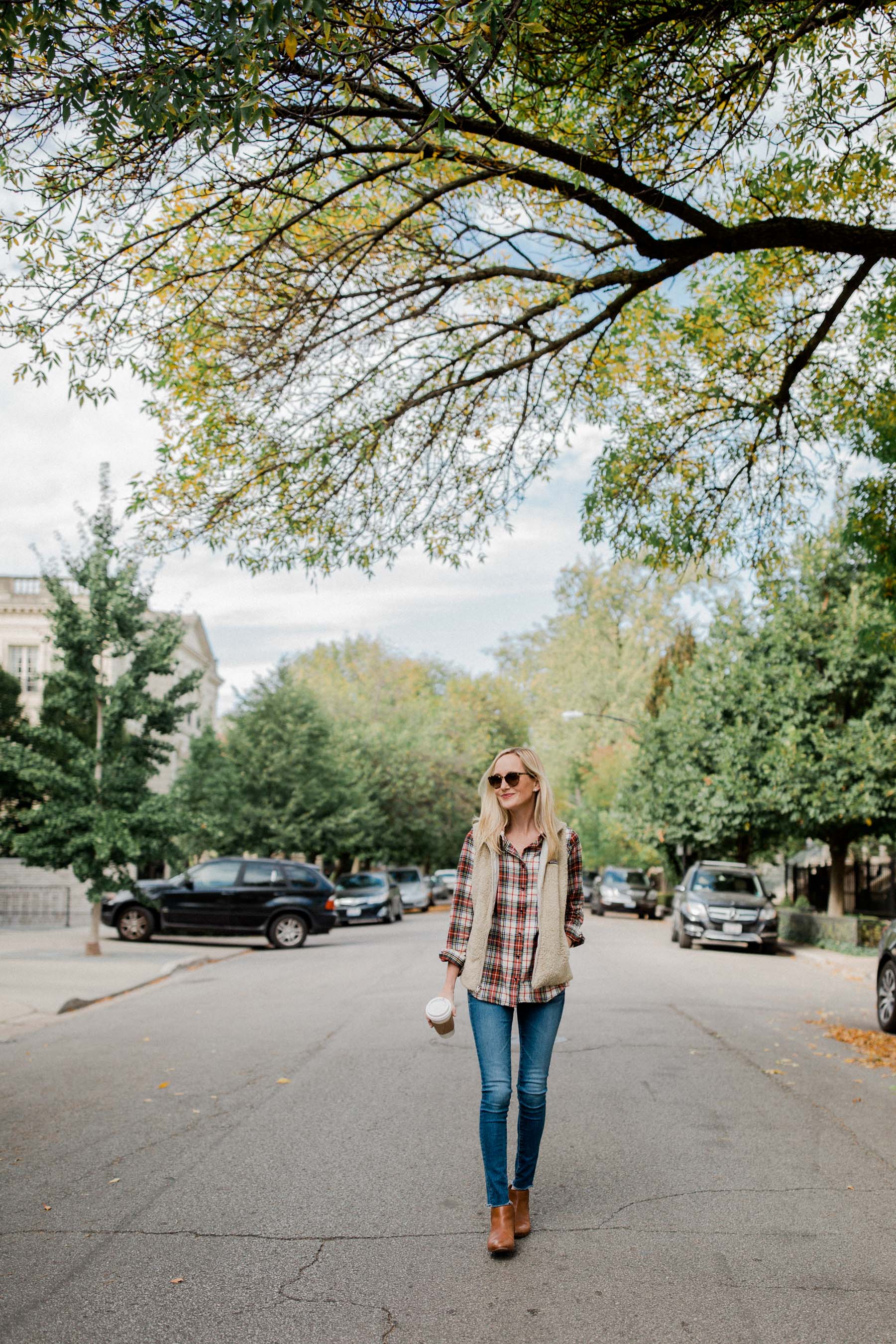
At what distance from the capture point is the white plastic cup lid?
14.9 ft

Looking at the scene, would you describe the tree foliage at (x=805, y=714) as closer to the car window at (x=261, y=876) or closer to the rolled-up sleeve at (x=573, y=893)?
the car window at (x=261, y=876)

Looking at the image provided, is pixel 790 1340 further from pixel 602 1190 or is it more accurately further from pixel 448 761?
pixel 448 761

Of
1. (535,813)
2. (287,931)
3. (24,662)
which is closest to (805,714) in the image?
(287,931)

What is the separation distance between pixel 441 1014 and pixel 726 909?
1971cm

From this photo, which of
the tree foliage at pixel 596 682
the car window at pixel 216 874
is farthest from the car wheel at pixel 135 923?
the tree foliage at pixel 596 682

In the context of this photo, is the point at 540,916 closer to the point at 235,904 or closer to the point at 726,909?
the point at 235,904

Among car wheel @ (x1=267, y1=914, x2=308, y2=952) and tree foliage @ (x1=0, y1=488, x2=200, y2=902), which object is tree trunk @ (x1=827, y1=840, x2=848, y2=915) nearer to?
car wheel @ (x1=267, y1=914, x2=308, y2=952)

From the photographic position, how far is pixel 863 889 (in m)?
30.1

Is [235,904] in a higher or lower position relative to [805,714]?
lower

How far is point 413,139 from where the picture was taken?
698 centimetres

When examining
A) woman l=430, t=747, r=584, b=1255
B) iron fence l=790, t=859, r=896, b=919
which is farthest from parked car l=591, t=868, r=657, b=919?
woman l=430, t=747, r=584, b=1255

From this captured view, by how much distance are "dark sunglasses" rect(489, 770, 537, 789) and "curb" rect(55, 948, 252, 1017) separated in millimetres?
9242

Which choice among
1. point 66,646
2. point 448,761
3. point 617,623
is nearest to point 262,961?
point 66,646

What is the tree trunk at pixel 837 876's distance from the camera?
25953 millimetres
